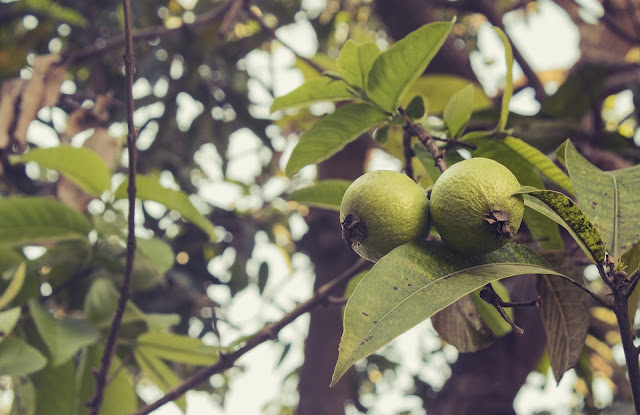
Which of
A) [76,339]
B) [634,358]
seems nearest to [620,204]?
[634,358]

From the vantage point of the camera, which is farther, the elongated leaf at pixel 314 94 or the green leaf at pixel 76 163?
the green leaf at pixel 76 163

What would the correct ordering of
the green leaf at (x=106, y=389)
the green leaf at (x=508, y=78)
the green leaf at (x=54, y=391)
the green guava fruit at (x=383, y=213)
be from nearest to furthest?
the green guava fruit at (x=383, y=213) < the green leaf at (x=508, y=78) < the green leaf at (x=54, y=391) < the green leaf at (x=106, y=389)

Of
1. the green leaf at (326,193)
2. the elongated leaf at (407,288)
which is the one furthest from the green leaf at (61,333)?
the elongated leaf at (407,288)

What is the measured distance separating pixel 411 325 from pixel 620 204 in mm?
319

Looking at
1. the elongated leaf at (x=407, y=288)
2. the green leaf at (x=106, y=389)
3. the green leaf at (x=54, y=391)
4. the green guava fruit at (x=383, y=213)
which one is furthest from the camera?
the green leaf at (x=106, y=389)

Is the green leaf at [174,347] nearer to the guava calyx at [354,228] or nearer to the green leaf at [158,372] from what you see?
the green leaf at [158,372]

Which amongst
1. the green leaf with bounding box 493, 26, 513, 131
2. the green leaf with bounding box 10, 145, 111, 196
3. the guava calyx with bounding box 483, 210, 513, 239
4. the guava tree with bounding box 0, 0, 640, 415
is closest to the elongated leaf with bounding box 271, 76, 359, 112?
the guava tree with bounding box 0, 0, 640, 415

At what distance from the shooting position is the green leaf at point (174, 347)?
1.12m

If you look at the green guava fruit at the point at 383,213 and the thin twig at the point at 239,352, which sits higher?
the green guava fruit at the point at 383,213

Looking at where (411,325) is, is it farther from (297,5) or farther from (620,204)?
(297,5)

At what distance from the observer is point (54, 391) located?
40.4 inches

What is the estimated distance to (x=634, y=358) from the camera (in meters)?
0.53

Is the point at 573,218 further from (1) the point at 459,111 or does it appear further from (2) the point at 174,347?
(2) the point at 174,347

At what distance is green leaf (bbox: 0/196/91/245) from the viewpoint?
1.06m
